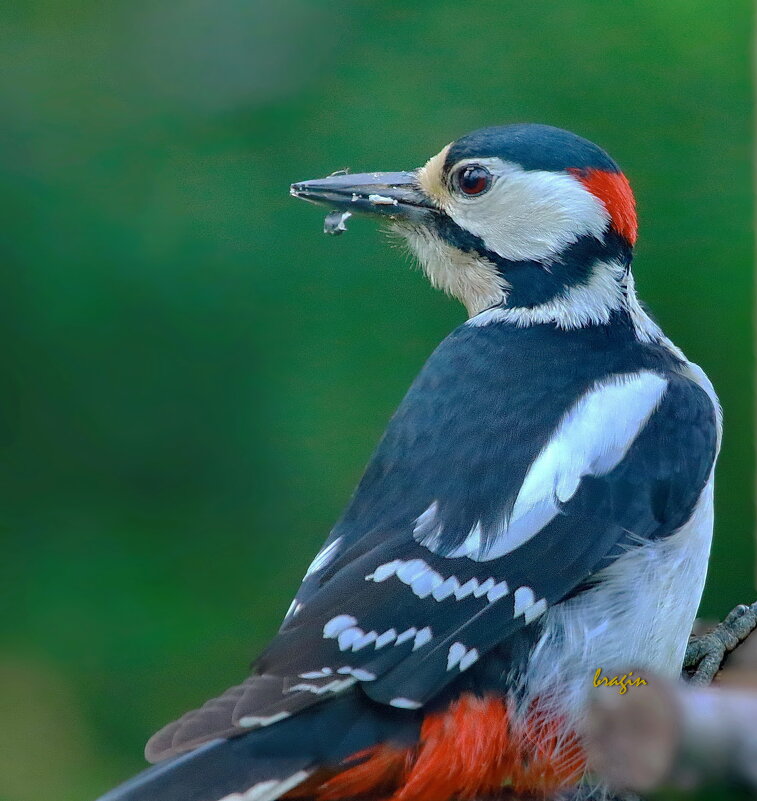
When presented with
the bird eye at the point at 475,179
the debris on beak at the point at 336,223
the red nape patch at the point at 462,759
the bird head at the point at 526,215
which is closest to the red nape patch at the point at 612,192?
the bird head at the point at 526,215

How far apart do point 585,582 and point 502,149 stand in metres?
0.64

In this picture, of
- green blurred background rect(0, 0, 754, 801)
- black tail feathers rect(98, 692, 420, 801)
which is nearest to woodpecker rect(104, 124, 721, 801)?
black tail feathers rect(98, 692, 420, 801)

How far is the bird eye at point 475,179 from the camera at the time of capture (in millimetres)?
1737

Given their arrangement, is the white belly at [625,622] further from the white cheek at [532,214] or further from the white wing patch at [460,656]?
the white cheek at [532,214]

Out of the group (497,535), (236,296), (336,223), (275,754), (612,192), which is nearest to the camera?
(275,754)

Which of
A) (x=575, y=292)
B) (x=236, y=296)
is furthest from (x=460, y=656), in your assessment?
(x=236, y=296)

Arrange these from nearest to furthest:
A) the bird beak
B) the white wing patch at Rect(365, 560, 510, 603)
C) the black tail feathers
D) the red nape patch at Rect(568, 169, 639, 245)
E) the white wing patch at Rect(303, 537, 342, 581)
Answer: the black tail feathers, the white wing patch at Rect(365, 560, 510, 603), the white wing patch at Rect(303, 537, 342, 581), the red nape patch at Rect(568, 169, 639, 245), the bird beak

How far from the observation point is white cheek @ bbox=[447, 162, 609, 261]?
1688 millimetres

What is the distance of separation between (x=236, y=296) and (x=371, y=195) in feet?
3.15

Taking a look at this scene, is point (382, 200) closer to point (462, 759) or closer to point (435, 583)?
point (435, 583)

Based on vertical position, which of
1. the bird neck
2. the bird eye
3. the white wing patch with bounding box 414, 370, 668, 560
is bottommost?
the white wing patch with bounding box 414, 370, 668, 560

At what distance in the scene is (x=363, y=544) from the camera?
1.47m

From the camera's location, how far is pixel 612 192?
1.68 m

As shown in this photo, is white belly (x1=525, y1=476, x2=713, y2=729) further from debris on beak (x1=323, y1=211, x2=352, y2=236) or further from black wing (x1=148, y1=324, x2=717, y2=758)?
debris on beak (x1=323, y1=211, x2=352, y2=236)
